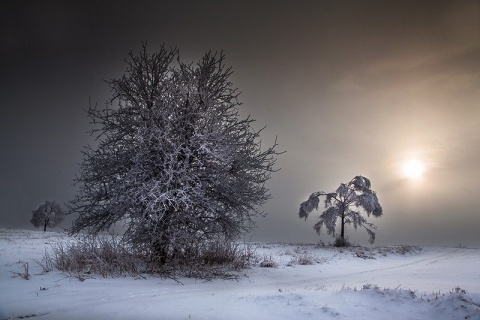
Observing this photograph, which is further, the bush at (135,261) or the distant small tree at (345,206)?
the distant small tree at (345,206)

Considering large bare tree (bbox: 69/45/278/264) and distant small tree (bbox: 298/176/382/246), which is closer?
large bare tree (bbox: 69/45/278/264)

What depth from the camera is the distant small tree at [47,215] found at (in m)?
46.7

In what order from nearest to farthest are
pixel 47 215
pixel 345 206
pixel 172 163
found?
pixel 172 163, pixel 345 206, pixel 47 215

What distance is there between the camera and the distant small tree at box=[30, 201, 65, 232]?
46656 mm

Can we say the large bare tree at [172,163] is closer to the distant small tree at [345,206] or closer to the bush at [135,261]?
the bush at [135,261]

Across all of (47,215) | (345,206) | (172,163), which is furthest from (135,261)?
(47,215)

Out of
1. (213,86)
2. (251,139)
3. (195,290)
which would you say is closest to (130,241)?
(195,290)

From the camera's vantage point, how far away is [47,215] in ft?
153

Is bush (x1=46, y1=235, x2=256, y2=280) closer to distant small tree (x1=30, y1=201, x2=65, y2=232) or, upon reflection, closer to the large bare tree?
the large bare tree

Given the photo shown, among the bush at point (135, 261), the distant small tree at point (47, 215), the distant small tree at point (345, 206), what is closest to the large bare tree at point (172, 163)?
the bush at point (135, 261)

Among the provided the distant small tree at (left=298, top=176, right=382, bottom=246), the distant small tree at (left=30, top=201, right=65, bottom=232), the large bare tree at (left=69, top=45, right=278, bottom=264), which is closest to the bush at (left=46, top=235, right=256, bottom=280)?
the large bare tree at (left=69, top=45, right=278, bottom=264)

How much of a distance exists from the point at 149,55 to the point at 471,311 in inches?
385

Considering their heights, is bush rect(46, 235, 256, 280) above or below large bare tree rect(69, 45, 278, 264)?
below

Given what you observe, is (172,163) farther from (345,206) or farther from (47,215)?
(47,215)
